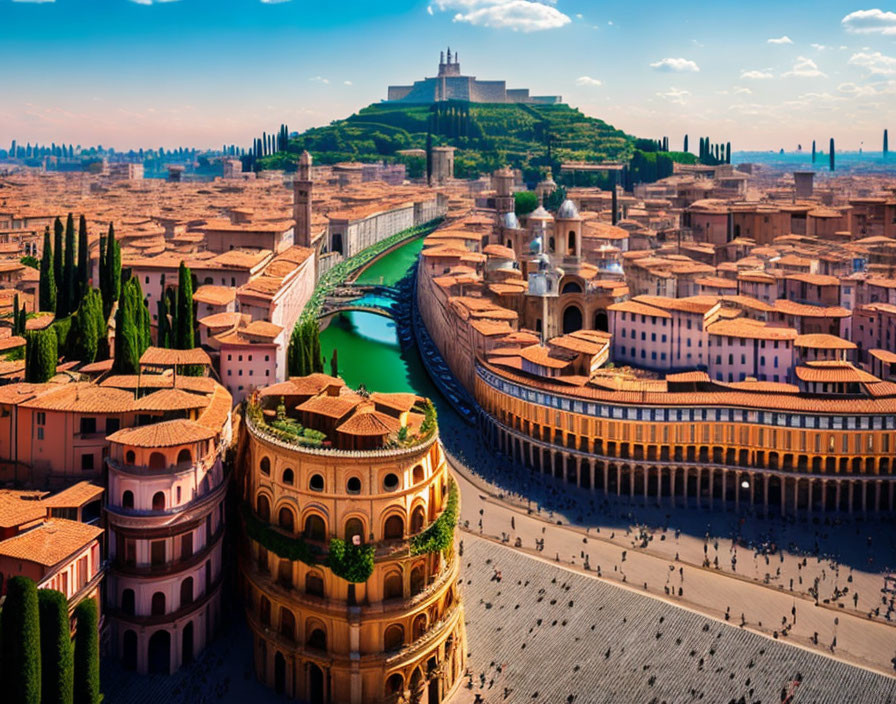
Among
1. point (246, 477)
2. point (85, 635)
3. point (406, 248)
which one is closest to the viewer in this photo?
point (85, 635)

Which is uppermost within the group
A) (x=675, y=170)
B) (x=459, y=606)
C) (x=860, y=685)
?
(x=675, y=170)

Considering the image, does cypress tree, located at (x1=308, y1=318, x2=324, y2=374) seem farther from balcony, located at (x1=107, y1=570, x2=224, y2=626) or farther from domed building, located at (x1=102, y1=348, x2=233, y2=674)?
balcony, located at (x1=107, y1=570, x2=224, y2=626)

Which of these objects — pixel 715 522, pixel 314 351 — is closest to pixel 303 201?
pixel 314 351

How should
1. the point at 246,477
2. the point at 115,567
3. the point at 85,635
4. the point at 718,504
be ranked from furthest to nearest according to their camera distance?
the point at 718,504 < the point at 246,477 < the point at 115,567 < the point at 85,635

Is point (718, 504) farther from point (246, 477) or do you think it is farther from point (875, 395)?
point (246, 477)

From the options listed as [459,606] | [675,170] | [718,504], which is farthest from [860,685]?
[675,170]

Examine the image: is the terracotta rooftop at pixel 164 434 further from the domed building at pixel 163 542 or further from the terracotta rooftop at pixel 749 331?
the terracotta rooftop at pixel 749 331
